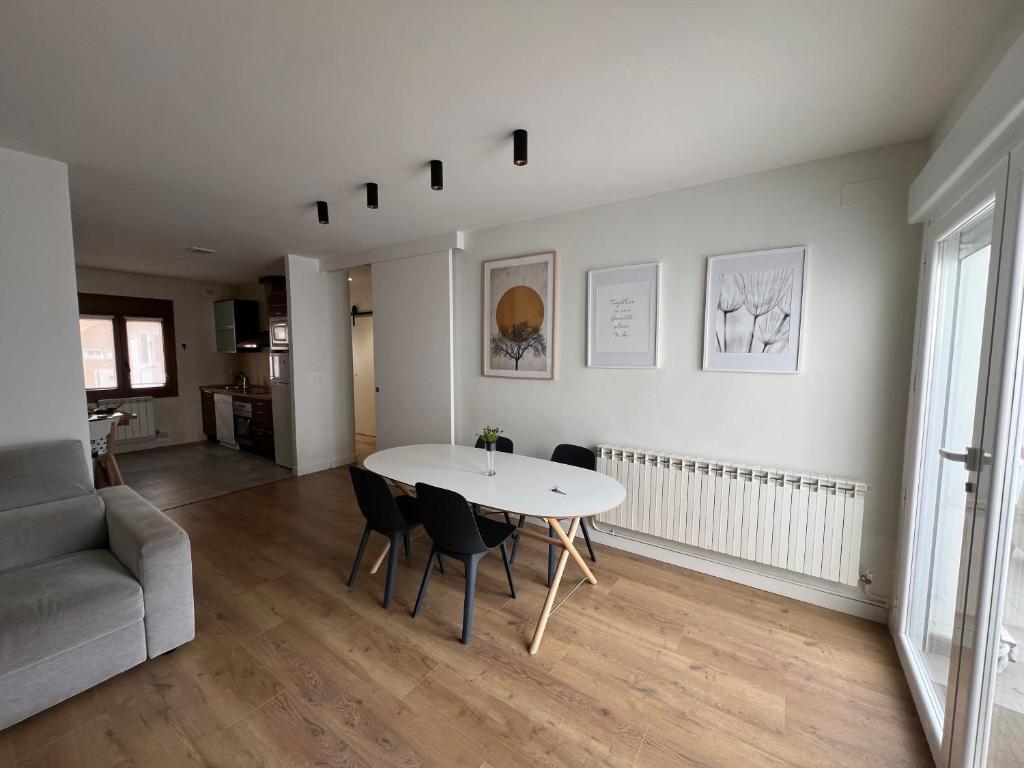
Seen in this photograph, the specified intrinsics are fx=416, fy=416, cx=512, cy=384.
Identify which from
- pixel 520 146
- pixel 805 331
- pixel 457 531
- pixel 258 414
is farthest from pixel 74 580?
pixel 258 414

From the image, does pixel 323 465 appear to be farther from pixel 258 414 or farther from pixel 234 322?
pixel 234 322

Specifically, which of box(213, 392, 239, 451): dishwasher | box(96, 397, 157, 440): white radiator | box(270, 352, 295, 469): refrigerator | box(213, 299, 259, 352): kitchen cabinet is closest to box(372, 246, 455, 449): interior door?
box(270, 352, 295, 469): refrigerator

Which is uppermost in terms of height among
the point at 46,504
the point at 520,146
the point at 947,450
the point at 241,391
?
the point at 520,146

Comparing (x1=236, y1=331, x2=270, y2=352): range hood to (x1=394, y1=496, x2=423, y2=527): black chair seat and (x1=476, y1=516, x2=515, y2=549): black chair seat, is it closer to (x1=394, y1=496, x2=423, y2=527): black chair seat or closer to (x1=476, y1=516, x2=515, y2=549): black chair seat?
(x1=394, y1=496, x2=423, y2=527): black chair seat

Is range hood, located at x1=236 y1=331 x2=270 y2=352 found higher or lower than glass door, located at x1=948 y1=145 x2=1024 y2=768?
higher

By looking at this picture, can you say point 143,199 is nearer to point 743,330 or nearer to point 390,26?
point 390,26

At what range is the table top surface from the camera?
6.79 ft

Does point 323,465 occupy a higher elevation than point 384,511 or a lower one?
lower

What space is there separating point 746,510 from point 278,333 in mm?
5259

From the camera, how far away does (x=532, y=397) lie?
3.57 meters

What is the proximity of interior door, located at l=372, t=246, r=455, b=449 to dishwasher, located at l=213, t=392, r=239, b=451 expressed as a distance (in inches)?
115

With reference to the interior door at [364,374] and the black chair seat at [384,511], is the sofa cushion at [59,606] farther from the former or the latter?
the interior door at [364,374]

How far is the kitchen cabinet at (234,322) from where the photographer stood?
6.30 m

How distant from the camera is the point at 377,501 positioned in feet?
7.74
